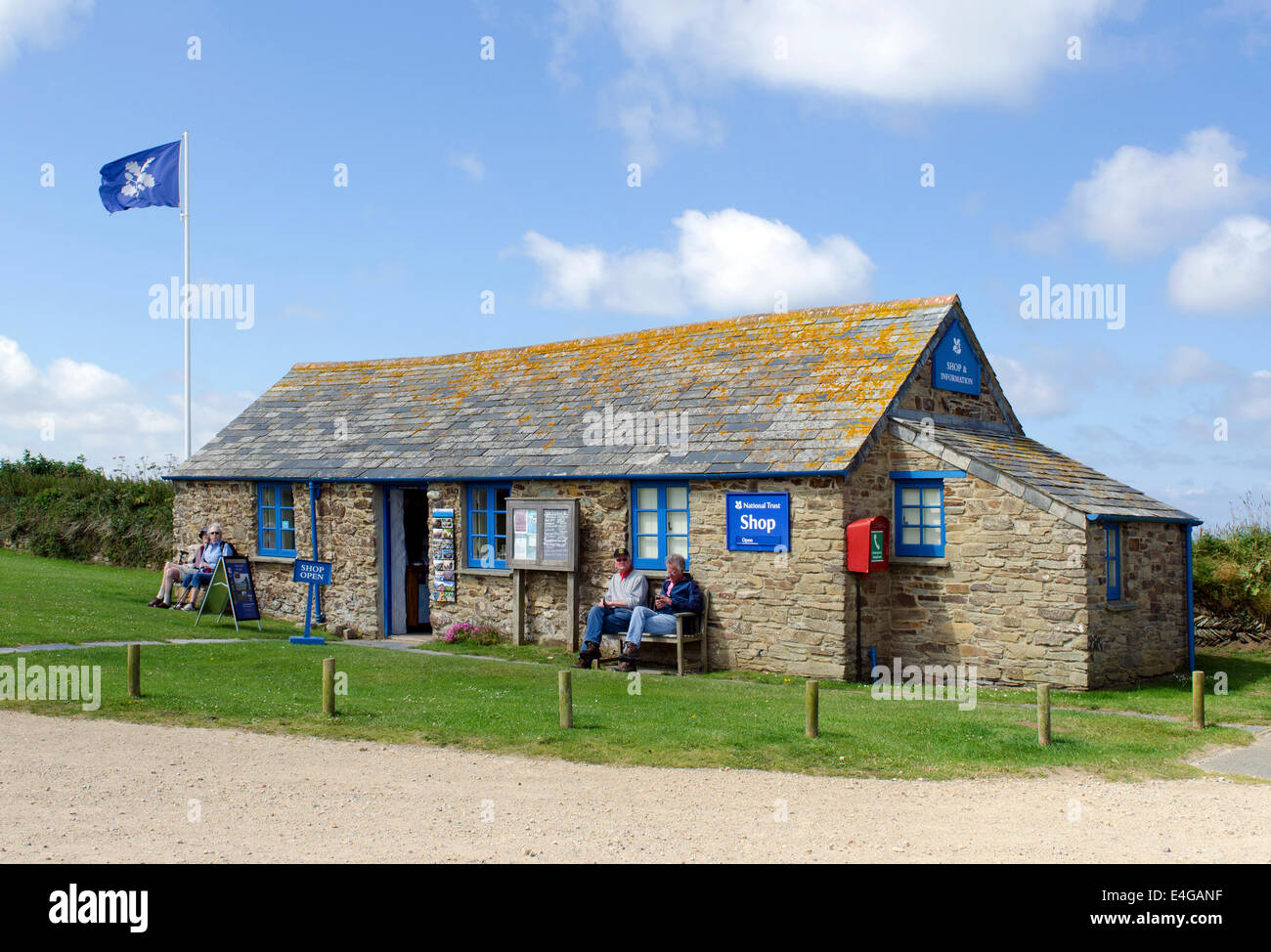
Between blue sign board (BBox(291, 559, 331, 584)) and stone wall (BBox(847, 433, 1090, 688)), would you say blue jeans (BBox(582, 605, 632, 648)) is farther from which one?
blue sign board (BBox(291, 559, 331, 584))

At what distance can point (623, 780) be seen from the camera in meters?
9.16

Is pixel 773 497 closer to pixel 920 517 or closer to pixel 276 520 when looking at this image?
pixel 920 517

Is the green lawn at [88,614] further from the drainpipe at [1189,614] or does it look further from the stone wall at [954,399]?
the drainpipe at [1189,614]

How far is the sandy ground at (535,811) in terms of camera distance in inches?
280

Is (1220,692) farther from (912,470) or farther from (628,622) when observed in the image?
(628,622)

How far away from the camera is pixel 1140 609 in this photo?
1620 cm

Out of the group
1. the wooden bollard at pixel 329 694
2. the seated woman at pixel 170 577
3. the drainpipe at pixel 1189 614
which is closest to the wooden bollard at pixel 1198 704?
the drainpipe at pixel 1189 614

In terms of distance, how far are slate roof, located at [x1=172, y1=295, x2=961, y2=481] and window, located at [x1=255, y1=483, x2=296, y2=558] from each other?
0.44m

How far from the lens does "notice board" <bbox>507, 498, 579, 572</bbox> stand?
17.6m

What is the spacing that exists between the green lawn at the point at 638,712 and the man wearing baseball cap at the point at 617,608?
620 mm

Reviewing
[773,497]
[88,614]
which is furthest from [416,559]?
[773,497]

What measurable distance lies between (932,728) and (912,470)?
218 inches

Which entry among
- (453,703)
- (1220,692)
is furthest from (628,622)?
(1220,692)

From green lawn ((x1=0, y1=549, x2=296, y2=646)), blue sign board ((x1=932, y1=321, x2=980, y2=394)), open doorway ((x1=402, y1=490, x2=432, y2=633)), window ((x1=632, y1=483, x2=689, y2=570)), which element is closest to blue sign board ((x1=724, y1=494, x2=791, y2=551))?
window ((x1=632, y1=483, x2=689, y2=570))
